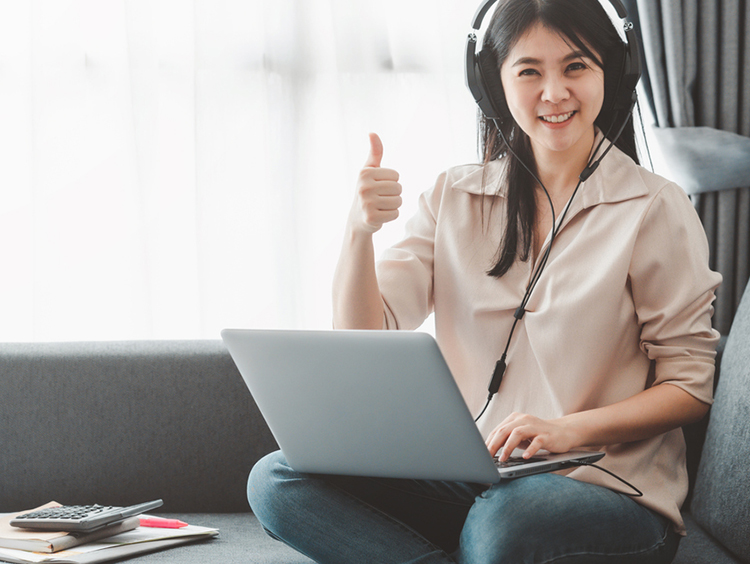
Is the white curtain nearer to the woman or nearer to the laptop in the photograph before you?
the woman

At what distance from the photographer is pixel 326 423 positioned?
0.85m

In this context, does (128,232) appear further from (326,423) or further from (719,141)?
(719,141)

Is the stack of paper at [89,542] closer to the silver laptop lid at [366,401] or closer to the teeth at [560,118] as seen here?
the silver laptop lid at [366,401]

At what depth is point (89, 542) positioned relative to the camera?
1103 mm

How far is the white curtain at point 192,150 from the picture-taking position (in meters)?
1.86

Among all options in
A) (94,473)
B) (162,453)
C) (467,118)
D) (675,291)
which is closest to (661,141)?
(467,118)

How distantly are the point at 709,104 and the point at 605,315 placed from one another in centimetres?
85

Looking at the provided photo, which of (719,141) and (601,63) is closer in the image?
(601,63)

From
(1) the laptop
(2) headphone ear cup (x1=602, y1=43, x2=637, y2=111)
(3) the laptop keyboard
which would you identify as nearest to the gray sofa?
(1) the laptop

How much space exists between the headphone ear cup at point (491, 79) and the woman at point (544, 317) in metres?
0.02

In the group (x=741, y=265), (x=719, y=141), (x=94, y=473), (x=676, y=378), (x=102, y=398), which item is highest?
(x=719, y=141)

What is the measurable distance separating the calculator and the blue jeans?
0.89 ft

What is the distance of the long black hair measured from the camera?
3.66 feet

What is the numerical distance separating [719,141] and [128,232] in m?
1.47
